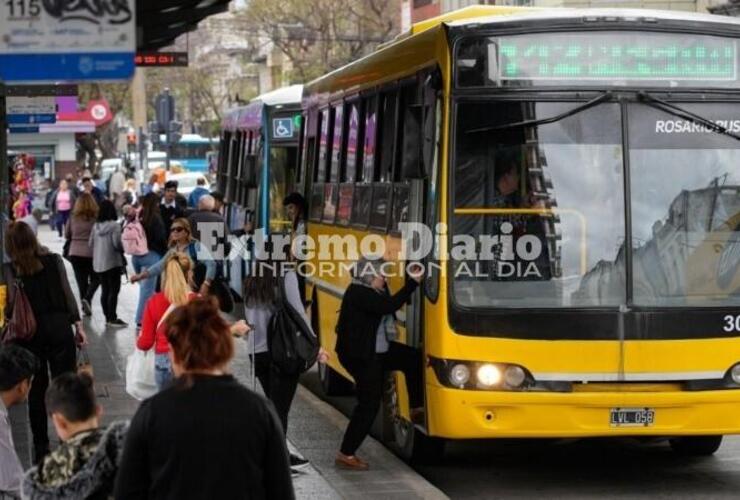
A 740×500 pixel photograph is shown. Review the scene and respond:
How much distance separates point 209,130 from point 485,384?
77.9m

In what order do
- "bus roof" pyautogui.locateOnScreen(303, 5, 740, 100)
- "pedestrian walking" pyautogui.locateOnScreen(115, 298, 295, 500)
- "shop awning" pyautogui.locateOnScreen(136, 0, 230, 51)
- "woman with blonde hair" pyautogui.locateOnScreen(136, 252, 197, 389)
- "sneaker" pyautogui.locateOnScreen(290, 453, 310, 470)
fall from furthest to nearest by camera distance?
1. "shop awning" pyautogui.locateOnScreen(136, 0, 230, 51)
2. "sneaker" pyautogui.locateOnScreen(290, 453, 310, 470)
3. "bus roof" pyautogui.locateOnScreen(303, 5, 740, 100)
4. "woman with blonde hair" pyautogui.locateOnScreen(136, 252, 197, 389)
5. "pedestrian walking" pyautogui.locateOnScreen(115, 298, 295, 500)

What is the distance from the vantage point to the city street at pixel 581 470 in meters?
10.3

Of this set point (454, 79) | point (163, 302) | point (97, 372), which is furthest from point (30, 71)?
point (97, 372)

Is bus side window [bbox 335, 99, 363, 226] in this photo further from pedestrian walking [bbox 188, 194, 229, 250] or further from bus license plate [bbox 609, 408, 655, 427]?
pedestrian walking [bbox 188, 194, 229, 250]

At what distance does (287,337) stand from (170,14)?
6227 mm

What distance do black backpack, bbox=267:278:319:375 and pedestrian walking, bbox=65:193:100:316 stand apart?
32.3 ft

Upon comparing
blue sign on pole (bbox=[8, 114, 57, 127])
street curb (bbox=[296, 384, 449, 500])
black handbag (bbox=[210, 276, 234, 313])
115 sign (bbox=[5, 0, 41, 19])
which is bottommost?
street curb (bbox=[296, 384, 449, 500])

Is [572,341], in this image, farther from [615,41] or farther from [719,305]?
[615,41]

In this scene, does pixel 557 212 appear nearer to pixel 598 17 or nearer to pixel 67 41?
pixel 598 17

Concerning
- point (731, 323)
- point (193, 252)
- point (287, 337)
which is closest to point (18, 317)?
point (287, 337)

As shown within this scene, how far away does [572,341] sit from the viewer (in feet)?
31.9

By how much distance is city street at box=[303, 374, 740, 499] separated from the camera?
1034 cm

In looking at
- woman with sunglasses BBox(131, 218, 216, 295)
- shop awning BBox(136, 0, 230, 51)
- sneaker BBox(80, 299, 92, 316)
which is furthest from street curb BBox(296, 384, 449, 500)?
sneaker BBox(80, 299, 92, 316)

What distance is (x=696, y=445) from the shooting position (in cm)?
1158
